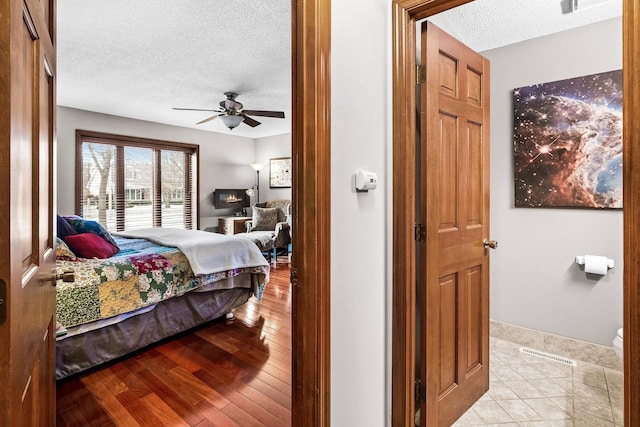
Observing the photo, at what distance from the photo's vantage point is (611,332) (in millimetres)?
2270

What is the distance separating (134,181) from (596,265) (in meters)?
6.23

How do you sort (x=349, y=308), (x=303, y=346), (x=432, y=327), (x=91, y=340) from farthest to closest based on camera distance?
1. (x=91, y=340)
2. (x=432, y=327)
3. (x=349, y=308)
4. (x=303, y=346)

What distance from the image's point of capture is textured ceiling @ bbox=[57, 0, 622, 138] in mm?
2230

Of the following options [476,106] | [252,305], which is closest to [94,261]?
[252,305]

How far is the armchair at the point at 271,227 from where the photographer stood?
5363 millimetres

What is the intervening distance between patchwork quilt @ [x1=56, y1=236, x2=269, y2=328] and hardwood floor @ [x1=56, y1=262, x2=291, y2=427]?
43 centimetres

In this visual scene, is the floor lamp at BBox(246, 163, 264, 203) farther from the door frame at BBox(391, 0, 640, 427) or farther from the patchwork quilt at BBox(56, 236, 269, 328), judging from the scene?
the door frame at BBox(391, 0, 640, 427)

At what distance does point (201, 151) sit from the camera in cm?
640

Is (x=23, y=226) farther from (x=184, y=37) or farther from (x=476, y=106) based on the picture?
(x=184, y=37)

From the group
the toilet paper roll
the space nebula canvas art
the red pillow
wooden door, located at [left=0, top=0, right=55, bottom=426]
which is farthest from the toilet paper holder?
the red pillow

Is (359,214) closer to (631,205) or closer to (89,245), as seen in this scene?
(631,205)

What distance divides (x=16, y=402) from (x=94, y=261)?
83.2 inches

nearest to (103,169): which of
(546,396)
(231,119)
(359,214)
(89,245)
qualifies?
(231,119)

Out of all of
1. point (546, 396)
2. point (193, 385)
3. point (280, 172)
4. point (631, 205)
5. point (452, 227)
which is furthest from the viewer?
point (280, 172)
